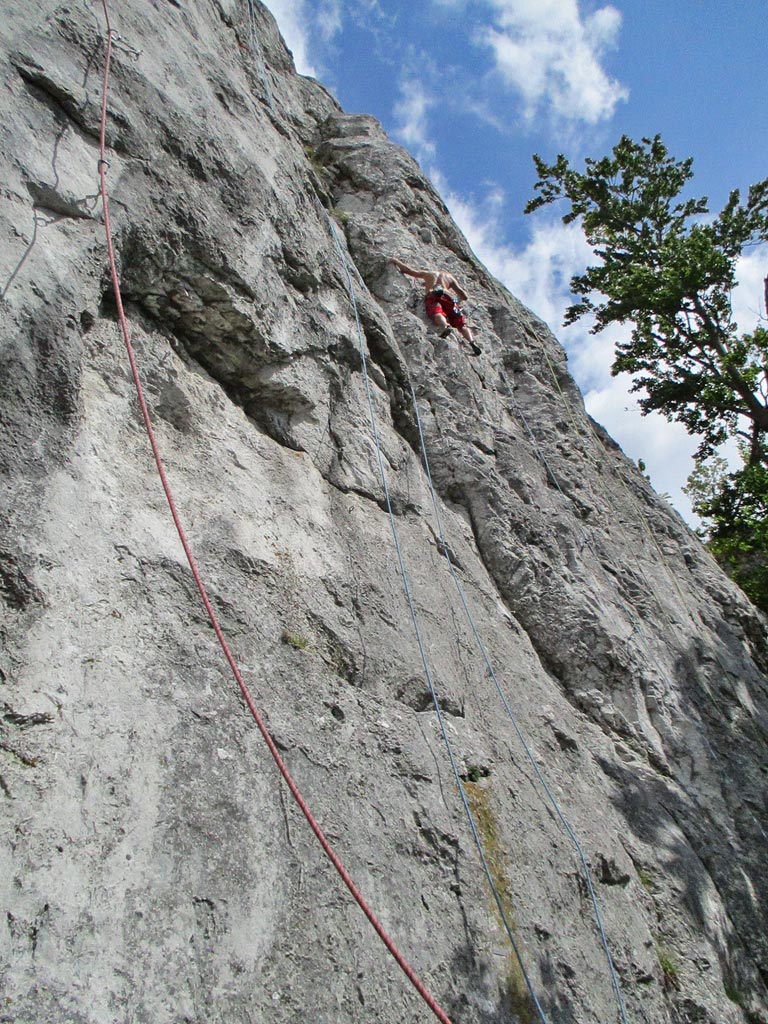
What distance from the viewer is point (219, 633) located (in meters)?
3.97

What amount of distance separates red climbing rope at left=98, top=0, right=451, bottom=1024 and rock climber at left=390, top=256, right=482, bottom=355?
15.9 ft

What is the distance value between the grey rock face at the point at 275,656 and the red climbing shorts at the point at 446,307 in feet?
3.58

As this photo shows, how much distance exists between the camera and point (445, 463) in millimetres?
8180

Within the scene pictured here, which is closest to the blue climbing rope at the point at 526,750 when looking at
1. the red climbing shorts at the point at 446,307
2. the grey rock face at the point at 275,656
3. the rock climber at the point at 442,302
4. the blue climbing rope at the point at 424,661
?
the grey rock face at the point at 275,656

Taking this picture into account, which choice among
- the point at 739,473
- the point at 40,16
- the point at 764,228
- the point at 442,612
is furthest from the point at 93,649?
the point at 764,228

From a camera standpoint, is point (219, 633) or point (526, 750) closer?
point (219, 633)

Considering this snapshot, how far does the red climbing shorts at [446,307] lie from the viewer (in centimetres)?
975

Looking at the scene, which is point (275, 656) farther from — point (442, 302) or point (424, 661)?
point (442, 302)

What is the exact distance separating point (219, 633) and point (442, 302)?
6956mm

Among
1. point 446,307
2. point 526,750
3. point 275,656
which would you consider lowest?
point 275,656

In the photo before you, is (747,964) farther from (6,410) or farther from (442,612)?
(6,410)

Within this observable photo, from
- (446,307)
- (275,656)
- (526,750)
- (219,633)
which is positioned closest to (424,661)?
(526,750)

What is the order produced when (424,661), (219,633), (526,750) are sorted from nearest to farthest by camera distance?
1. (219,633)
2. (424,661)
3. (526,750)

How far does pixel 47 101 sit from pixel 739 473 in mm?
13117
